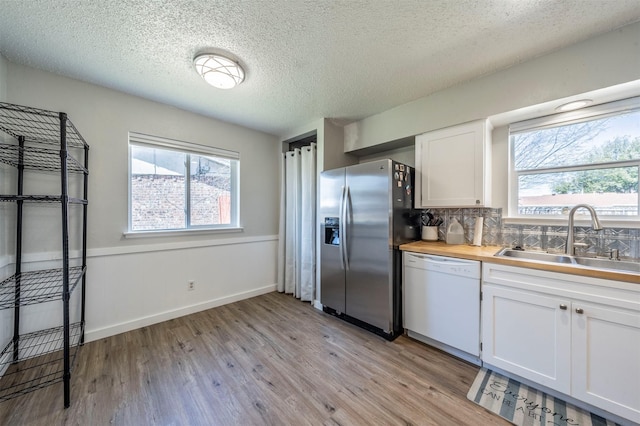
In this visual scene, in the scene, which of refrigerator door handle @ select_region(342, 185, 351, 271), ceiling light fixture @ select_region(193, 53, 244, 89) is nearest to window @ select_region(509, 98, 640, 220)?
refrigerator door handle @ select_region(342, 185, 351, 271)

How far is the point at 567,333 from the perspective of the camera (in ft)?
4.72

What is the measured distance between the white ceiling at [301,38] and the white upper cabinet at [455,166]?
470 mm

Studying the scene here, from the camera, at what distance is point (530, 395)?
1548mm

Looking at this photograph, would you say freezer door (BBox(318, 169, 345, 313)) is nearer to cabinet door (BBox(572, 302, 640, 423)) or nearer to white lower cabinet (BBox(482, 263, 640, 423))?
white lower cabinet (BBox(482, 263, 640, 423))

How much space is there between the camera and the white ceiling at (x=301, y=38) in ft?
4.50

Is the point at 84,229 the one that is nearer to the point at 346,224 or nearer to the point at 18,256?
the point at 18,256

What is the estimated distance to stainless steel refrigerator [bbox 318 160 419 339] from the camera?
2221 mm

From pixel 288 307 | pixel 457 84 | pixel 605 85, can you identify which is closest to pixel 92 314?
pixel 288 307

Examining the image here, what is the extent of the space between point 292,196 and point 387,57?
6.84ft

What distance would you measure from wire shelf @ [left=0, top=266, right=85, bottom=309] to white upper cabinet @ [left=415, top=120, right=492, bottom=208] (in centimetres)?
306

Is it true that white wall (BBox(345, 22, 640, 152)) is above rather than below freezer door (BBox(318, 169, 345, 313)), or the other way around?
above

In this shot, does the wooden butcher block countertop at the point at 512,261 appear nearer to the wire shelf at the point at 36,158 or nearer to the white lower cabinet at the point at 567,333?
the white lower cabinet at the point at 567,333

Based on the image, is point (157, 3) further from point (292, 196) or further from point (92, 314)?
point (92, 314)

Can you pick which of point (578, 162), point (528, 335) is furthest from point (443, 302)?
point (578, 162)
